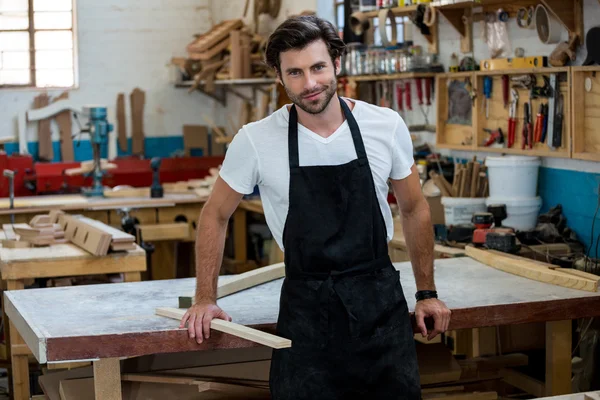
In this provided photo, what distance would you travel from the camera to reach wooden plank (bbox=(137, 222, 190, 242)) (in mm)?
6156

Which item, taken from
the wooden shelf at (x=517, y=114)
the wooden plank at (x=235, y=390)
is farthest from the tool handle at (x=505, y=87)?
the wooden plank at (x=235, y=390)

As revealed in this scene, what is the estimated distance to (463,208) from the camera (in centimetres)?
509

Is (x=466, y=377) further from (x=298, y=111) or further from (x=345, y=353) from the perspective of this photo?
(x=298, y=111)

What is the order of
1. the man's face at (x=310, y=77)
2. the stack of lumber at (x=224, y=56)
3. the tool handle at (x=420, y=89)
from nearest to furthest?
1. the man's face at (x=310, y=77)
2. the tool handle at (x=420, y=89)
3. the stack of lumber at (x=224, y=56)

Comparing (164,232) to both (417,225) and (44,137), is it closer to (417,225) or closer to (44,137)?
(44,137)

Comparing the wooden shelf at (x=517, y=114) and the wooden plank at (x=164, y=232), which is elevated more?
the wooden shelf at (x=517, y=114)

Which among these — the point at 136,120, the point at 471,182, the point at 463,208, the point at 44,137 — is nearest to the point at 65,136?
the point at 44,137

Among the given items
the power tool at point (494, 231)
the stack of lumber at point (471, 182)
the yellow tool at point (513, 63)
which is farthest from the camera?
the stack of lumber at point (471, 182)

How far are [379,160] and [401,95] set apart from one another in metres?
3.40

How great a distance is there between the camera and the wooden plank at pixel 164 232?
242 inches

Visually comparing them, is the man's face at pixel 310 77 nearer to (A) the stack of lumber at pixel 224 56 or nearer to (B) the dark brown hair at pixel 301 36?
(B) the dark brown hair at pixel 301 36

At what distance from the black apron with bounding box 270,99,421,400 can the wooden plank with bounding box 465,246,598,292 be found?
0.85 m

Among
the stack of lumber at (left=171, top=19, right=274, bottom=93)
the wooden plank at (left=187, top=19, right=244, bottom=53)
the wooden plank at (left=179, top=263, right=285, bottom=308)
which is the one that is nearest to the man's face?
the wooden plank at (left=179, top=263, right=285, bottom=308)

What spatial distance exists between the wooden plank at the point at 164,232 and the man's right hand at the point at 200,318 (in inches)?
130
